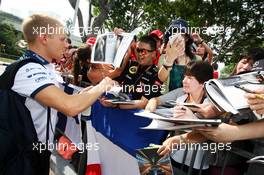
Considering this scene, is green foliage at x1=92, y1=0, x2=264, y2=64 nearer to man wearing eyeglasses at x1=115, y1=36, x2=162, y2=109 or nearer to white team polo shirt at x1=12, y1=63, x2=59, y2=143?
man wearing eyeglasses at x1=115, y1=36, x2=162, y2=109

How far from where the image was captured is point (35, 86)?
2.31m

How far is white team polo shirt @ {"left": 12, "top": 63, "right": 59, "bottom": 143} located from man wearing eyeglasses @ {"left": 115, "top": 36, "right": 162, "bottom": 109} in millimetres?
1159

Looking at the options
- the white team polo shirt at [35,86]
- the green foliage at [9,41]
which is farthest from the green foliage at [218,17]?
the green foliage at [9,41]

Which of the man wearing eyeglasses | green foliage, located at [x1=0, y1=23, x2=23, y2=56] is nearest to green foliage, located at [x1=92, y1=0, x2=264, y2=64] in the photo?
the man wearing eyeglasses

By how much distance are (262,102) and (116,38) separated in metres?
1.76

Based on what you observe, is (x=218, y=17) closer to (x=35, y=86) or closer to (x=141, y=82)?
(x=141, y=82)

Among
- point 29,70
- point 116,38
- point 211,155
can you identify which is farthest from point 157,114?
point 116,38

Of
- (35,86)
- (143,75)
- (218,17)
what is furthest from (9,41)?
(35,86)

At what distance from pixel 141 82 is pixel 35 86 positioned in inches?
59.3

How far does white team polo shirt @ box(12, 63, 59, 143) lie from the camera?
2.32 m

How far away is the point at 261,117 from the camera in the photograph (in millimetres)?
1787

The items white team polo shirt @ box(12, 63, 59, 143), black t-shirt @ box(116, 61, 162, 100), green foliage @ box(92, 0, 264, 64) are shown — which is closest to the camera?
white team polo shirt @ box(12, 63, 59, 143)

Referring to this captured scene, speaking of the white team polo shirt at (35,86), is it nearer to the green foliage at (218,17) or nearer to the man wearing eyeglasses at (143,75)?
the man wearing eyeglasses at (143,75)

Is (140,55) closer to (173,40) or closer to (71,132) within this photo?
(173,40)
